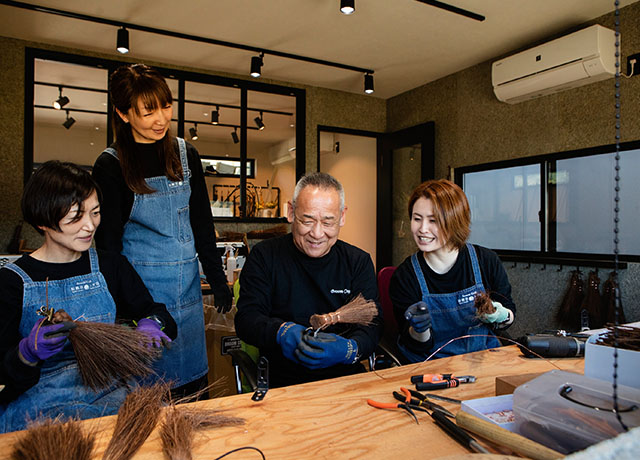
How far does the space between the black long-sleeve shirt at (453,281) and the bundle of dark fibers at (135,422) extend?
47.1 inches

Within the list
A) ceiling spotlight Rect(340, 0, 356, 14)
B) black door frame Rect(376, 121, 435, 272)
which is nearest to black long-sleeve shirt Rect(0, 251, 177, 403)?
ceiling spotlight Rect(340, 0, 356, 14)

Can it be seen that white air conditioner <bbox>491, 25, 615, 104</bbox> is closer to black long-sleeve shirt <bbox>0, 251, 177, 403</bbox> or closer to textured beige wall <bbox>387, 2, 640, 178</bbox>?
textured beige wall <bbox>387, 2, 640, 178</bbox>

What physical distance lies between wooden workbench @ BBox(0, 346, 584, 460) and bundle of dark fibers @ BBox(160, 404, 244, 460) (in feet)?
0.06

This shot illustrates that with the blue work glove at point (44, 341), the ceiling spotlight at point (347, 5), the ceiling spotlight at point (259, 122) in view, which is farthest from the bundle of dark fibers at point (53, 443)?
A: the ceiling spotlight at point (259, 122)

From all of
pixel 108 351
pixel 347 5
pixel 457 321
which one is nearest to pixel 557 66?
pixel 347 5

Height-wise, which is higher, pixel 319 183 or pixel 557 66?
pixel 557 66

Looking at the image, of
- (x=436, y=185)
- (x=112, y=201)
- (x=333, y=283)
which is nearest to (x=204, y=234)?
(x=112, y=201)

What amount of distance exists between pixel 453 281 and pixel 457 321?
182 mm

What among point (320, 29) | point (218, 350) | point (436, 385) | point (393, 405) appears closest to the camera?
point (393, 405)

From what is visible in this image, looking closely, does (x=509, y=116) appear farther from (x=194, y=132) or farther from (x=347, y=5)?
(x=194, y=132)

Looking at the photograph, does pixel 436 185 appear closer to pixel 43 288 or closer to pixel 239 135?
pixel 43 288

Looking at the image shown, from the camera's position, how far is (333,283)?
5.71 ft

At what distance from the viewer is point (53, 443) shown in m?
0.76

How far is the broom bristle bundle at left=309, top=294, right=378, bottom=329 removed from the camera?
141cm
